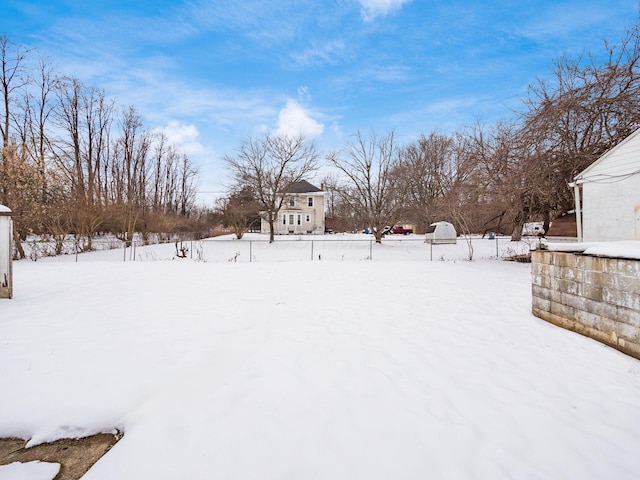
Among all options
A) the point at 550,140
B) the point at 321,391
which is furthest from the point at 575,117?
the point at 321,391

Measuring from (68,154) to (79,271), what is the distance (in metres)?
15.9

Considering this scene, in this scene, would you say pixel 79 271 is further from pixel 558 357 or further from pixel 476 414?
pixel 558 357

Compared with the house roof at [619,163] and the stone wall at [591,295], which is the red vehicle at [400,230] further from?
the stone wall at [591,295]

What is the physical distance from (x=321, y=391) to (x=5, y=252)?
688 centimetres

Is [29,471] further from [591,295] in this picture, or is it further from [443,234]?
[443,234]

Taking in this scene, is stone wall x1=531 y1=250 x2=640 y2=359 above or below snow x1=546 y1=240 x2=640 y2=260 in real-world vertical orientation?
below

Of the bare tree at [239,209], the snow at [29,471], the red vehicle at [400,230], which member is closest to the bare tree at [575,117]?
the snow at [29,471]

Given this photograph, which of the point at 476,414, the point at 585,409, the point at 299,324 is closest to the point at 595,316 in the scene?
the point at 585,409

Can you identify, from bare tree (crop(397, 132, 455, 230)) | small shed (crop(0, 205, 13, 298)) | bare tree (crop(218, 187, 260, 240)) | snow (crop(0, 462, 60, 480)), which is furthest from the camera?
bare tree (crop(397, 132, 455, 230))

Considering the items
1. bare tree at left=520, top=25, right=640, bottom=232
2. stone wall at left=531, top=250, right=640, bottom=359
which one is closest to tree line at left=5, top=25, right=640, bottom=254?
bare tree at left=520, top=25, right=640, bottom=232

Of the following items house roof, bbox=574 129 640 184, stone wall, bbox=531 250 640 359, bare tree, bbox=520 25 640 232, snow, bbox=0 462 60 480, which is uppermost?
bare tree, bbox=520 25 640 232

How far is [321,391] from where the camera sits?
101 inches

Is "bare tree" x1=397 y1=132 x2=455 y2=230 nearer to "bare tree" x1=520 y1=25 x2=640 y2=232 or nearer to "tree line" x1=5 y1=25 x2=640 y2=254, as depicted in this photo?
"tree line" x1=5 y1=25 x2=640 y2=254

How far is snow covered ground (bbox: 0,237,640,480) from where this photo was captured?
5.85ft
